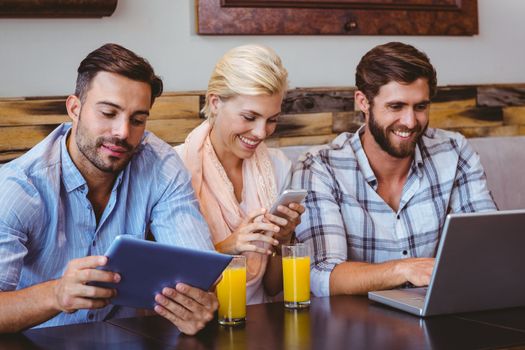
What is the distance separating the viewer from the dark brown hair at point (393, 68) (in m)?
2.36

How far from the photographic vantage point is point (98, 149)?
1.90 m

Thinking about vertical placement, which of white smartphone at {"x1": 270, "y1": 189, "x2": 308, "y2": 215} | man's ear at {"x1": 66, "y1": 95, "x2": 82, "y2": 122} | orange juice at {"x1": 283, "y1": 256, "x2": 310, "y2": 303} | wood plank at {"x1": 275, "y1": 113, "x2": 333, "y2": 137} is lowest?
orange juice at {"x1": 283, "y1": 256, "x2": 310, "y2": 303}

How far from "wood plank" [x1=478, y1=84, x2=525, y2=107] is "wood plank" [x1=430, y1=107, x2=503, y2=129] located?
0.09ft

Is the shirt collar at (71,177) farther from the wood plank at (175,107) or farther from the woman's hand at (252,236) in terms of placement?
the wood plank at (175,107)

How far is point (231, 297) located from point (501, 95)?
201 cm

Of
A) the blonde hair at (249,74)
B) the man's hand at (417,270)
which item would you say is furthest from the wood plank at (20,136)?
the man's hand at (417,270)

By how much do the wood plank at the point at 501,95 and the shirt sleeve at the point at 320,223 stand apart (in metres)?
1.08

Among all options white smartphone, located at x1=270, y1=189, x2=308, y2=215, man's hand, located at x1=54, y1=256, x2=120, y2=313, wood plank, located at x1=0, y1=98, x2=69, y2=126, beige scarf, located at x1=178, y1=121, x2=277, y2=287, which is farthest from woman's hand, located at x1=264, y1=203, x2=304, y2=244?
wood plank, located at x1=0, y1=98, x2=69, y2=126

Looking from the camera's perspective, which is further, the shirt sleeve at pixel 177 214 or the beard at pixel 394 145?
the beard at pixel 394 145

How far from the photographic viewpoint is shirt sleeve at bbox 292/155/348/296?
217cm

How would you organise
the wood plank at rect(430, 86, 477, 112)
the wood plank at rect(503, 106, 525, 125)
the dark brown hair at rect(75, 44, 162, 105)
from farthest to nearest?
1. the wood plank at rect(503, 106, 525, 125)
2. the wood plank at rect(430, 86, 477, 112)
3. the dark brown hair at rect(75, 44, 162, 105)

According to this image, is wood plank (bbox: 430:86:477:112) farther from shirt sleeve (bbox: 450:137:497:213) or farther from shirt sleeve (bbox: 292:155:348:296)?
shirt sleeve (bbox: 292:155:348:296)

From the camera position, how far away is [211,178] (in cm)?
236

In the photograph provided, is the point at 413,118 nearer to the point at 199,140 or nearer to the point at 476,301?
the point at 199,140
